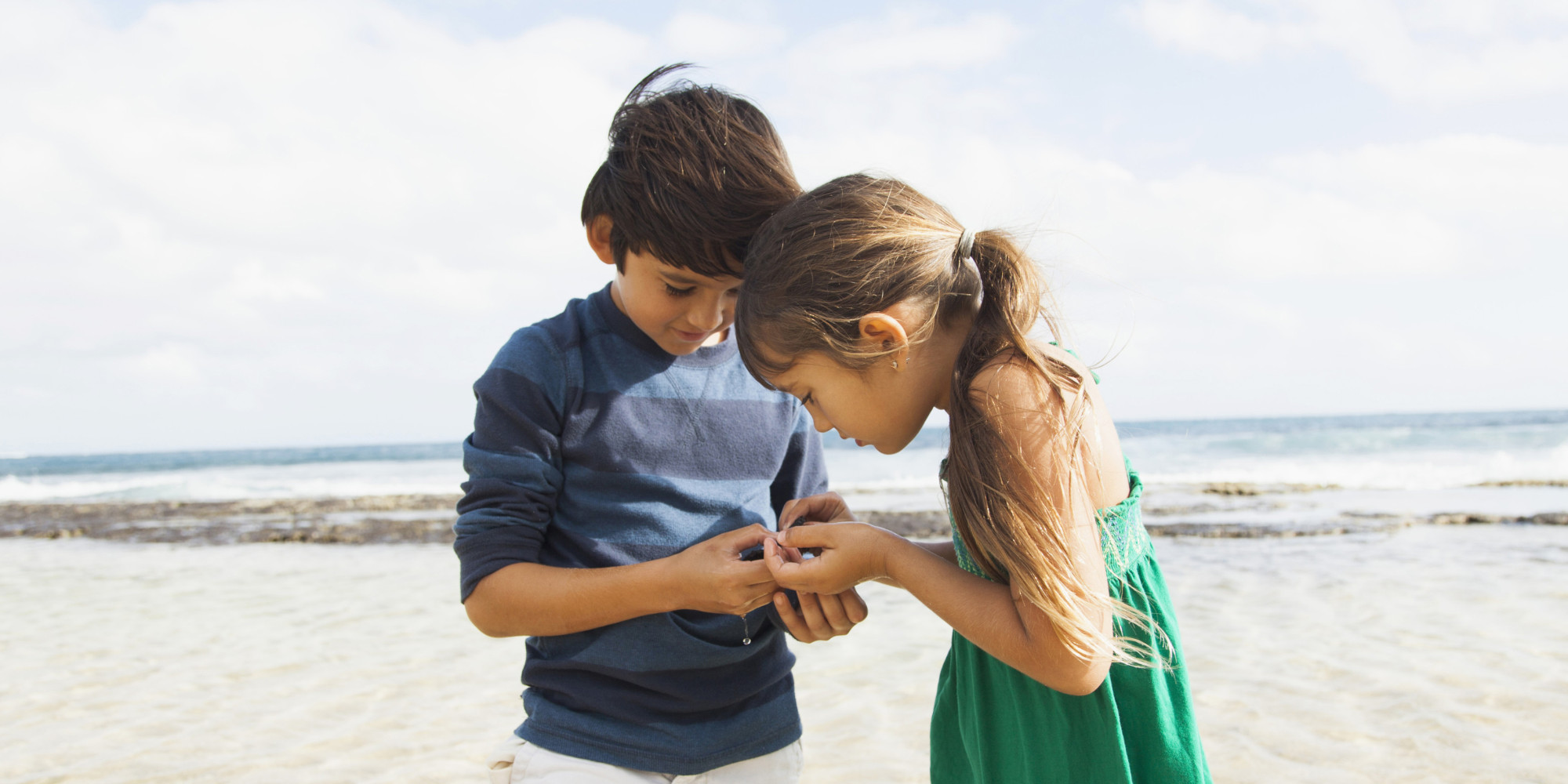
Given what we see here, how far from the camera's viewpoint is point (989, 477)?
1.37 meters

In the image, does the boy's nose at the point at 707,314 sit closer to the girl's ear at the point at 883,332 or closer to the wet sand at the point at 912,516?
the girl's ear at the point at 883,332

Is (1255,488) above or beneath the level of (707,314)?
beneath

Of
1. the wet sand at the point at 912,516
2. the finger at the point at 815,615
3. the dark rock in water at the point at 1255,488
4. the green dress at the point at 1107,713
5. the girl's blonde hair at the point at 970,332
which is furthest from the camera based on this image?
the dark rock in water at the point at 1255,488

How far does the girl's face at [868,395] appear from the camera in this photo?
5.21 feet

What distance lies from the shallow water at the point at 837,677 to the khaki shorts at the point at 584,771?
1.81 meters

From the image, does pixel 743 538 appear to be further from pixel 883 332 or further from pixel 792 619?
pixel 883 332

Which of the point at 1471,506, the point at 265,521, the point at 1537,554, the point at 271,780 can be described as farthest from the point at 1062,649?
the point at 265,521

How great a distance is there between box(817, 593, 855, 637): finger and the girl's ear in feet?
1.53

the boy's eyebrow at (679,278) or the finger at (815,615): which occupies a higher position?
the boy's eyebrow at (679,278)

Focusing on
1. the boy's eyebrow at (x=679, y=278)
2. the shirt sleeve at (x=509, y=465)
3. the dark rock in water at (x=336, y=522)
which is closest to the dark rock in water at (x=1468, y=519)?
the dark rock in water at (x=336, y=522)

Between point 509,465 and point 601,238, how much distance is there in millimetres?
547

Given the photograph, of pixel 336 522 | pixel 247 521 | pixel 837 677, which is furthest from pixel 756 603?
pixel 247 521

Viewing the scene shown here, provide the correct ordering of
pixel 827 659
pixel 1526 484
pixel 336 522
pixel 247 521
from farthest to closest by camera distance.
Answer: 1. pixel 1526 484
2. pixel 247 521
3. pixel 336 522
4. pixel 827 659

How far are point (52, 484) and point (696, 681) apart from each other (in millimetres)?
37524
